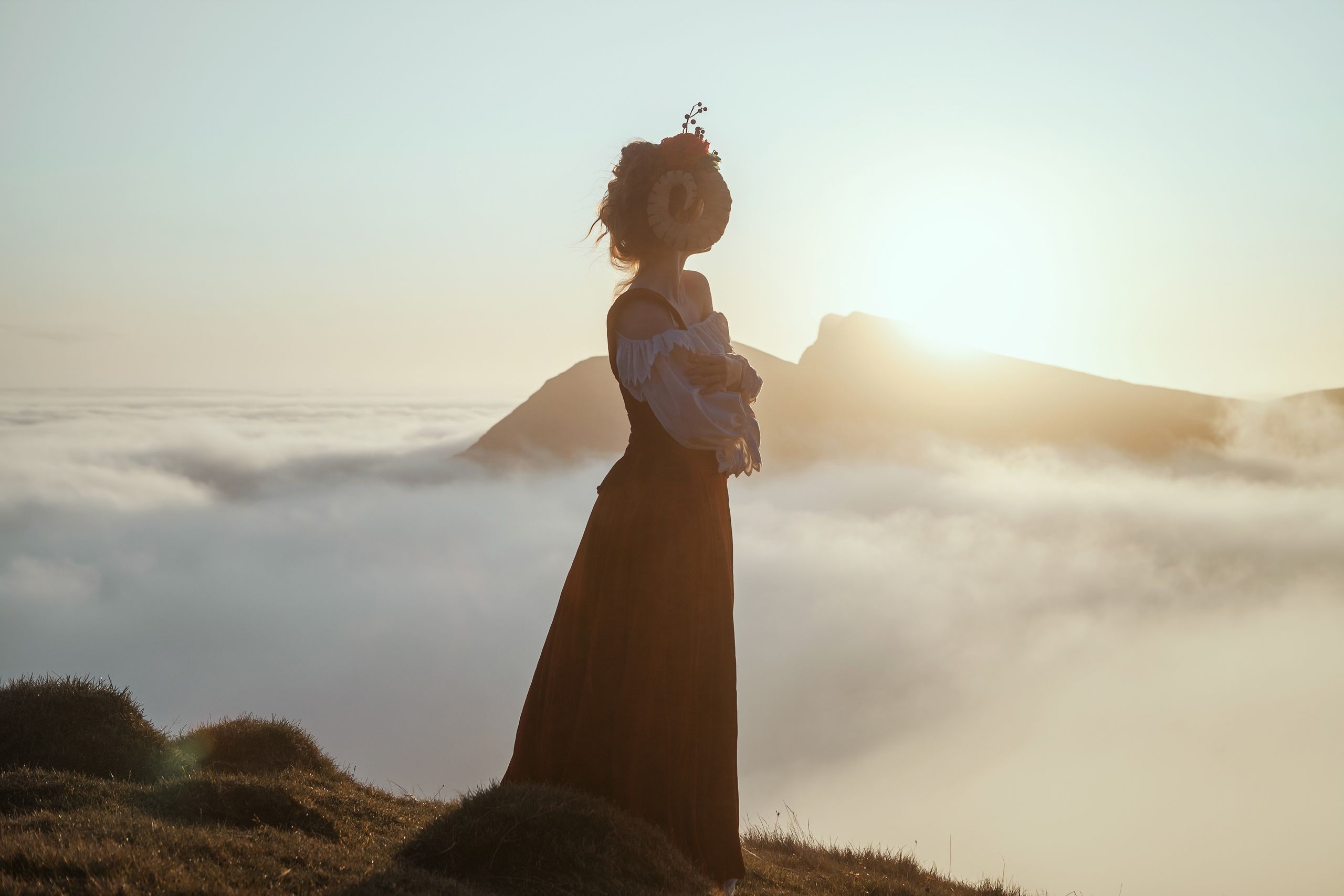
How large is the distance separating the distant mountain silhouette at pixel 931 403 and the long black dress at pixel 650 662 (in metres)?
118

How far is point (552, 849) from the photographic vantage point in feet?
15.8

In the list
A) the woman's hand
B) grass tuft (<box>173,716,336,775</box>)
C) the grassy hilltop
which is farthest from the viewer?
grass tuft (<box>173,716,336,775</box>)

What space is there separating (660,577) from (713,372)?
128 cm

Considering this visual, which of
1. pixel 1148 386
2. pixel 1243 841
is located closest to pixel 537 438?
pixel 1148 386

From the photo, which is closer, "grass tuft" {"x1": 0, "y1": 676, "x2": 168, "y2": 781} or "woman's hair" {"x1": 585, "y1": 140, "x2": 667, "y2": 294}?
"woman's hair" {"x1": 585, "y1": 140, "x2": 667, "y2": 294}

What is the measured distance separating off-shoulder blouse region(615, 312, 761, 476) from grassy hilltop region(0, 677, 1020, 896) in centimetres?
218

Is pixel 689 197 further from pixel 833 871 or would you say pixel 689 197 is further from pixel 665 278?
pixel 833 871

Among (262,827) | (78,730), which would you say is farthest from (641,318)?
(78,730)

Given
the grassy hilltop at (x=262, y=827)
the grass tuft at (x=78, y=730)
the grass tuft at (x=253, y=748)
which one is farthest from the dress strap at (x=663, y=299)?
the grass tuft at (x=78, y=730)

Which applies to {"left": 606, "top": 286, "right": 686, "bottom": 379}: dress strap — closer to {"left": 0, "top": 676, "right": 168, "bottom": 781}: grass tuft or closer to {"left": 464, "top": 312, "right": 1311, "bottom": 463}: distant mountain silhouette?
{"left": 0, "top": 676, "right": 168, "bottom": 781}: grass tuft

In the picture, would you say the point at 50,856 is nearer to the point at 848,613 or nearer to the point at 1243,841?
the point at 1243,841

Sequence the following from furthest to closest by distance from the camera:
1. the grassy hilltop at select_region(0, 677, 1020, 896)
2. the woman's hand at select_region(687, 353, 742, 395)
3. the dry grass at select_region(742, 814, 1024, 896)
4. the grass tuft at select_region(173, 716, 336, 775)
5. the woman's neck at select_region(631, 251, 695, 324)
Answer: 1. the grass tuft at select_region(173, 716, 336, 775)
2. the dry grass at select_region(742, 814, 1024, 896)
3. the woman's neck at select_region(631, 251, 695, 324)
4. the woman's hand at select_region(687, 353, 742, 395)
5. the grassy hilltop at select_region(0, 677, 1020, 896)

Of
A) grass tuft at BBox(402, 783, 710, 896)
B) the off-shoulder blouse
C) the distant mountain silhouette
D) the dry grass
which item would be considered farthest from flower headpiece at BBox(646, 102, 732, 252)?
the distant mountain silhouette

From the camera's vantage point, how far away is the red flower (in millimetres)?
5805
